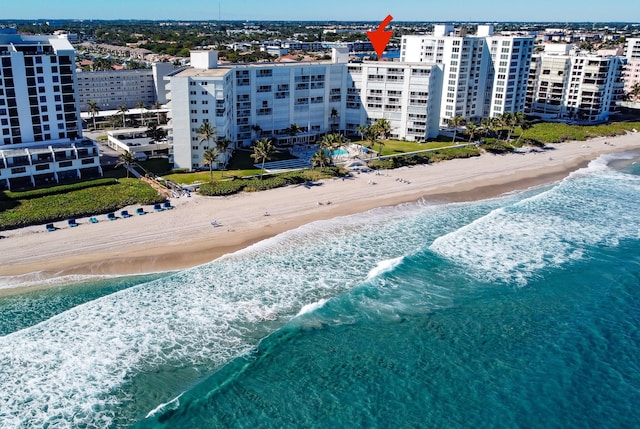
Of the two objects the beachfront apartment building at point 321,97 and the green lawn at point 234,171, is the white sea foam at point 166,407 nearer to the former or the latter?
the green lawn at point 234,171

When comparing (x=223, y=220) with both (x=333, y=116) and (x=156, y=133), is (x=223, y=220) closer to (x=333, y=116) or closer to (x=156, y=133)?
(x=156, y=133)

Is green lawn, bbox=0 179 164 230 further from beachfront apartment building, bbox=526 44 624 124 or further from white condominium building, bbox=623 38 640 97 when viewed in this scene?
white condominium building, bbox=623 38 640 97

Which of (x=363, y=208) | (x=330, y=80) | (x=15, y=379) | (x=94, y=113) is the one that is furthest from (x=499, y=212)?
(x=94, y=113)

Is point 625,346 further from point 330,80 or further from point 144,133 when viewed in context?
point 144,133

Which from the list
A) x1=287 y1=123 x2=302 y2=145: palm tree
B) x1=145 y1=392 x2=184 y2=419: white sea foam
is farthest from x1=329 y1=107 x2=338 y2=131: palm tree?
x1=145 y1=392 x2=184 y2=419: white sea foam

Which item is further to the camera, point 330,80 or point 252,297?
point 330,80

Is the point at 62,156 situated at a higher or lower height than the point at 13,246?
higher
